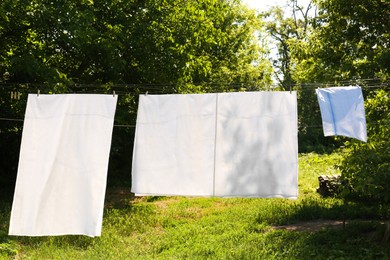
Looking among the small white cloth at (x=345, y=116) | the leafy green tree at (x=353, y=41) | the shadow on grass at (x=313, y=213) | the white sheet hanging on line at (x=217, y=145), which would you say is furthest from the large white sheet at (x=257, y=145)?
the shadow on grass at (x=313, y=213)

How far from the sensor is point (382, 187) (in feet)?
20.7

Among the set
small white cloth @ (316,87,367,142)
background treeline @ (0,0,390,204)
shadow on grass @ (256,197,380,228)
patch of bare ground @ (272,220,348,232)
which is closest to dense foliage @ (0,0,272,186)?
background treeline @ (0,0,390,204)

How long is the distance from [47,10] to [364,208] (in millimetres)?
8226

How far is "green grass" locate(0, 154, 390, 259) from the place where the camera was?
6602 millimetres

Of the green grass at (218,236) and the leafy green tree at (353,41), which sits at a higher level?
the leafy green tree at (353,41)

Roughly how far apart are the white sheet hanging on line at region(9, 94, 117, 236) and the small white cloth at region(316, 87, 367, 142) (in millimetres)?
2608

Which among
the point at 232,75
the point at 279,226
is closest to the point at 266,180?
the point at 279,226

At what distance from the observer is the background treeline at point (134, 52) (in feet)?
27.5

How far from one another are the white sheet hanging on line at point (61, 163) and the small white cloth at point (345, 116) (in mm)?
2608

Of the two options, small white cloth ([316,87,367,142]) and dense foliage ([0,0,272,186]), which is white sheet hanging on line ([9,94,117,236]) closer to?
small white cloth ([316,87,367,142])

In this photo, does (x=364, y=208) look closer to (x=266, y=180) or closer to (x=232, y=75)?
(x=266, y=180)

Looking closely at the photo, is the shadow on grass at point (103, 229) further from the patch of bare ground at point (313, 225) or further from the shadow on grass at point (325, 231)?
the patch of bare ground at point (313, 225)

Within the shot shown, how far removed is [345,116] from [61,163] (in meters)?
3.50

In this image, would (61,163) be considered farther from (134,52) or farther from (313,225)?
(134,52)
